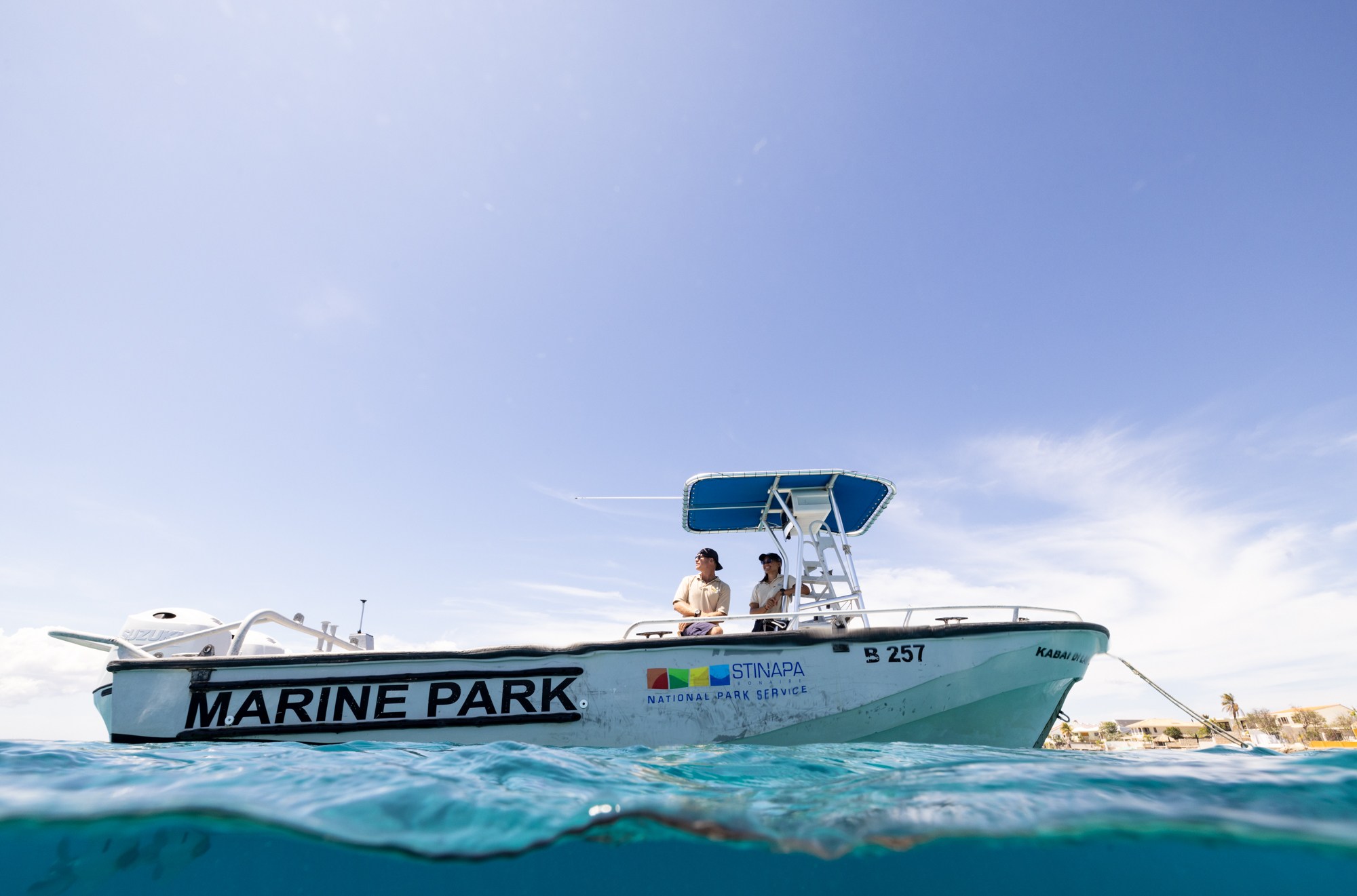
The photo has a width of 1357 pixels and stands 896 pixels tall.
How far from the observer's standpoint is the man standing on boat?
606cm

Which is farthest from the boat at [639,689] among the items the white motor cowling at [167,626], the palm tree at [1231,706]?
the palm tree at [1231,706]

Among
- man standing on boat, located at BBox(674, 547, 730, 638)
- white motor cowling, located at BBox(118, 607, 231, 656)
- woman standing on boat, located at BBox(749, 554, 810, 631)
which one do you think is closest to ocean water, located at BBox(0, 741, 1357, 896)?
man standing on boat, located at BBox(674, 547, 730, 638)

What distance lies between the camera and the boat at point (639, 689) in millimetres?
4863

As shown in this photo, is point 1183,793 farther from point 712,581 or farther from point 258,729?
point 258,729

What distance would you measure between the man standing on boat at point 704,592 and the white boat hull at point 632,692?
95 centimetres

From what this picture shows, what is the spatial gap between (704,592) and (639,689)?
1402 mm

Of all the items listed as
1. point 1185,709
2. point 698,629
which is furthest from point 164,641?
point 1185,709

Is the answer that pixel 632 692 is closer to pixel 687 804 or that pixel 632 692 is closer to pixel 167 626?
pixel 687 804

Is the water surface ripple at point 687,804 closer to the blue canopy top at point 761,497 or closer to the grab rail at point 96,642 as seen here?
the grab rail at point 96,642

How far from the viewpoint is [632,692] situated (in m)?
5.00

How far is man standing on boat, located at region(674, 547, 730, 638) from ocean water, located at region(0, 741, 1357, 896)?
260 cm

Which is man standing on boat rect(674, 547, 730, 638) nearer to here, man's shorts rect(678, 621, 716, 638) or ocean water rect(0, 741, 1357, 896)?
man's shorts rect(678, 621, 716, 638)

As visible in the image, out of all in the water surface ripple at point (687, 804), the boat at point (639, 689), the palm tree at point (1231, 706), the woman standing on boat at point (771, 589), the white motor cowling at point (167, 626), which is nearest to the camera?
the water surface ripple at point (687, 804)

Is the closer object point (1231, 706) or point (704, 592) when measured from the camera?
point (704, 592)
